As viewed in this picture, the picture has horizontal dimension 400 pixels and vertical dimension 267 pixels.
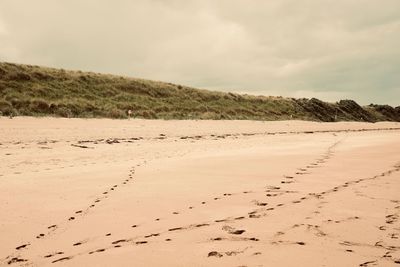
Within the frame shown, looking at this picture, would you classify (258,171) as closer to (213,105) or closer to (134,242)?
(134,242)

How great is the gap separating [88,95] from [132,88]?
6515mm

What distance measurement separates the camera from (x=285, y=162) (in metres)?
7.34

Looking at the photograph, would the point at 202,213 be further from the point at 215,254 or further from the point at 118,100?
the point at 118,100

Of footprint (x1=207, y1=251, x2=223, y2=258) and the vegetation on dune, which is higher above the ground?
the vegetation on dune

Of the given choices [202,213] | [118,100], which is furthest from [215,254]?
[118,100]

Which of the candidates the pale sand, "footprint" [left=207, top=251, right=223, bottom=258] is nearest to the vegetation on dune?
the pale sand

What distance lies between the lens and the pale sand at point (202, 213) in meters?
2.56

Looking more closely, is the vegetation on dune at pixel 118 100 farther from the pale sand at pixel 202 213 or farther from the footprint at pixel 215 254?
the footprint at pixel 215 254

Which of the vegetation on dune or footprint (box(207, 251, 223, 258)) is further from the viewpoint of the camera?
the vegetation on dune

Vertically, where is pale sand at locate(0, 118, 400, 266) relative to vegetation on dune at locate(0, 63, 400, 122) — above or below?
below

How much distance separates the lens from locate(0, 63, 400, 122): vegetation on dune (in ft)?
78.1

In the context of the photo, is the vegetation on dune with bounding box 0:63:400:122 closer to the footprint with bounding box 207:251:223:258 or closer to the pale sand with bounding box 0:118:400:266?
the pale sand with bounding box 0:118:400:266

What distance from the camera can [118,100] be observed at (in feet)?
102

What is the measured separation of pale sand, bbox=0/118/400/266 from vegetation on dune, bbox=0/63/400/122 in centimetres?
1507
